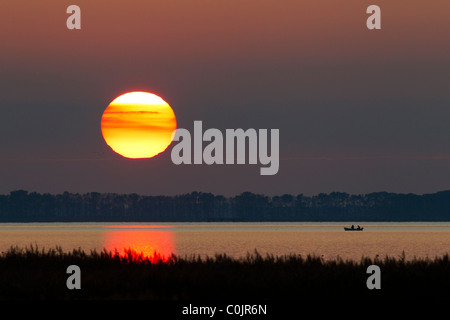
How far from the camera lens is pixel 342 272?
29891mm

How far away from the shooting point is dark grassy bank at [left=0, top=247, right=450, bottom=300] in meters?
26.5

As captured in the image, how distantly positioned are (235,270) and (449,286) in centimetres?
922

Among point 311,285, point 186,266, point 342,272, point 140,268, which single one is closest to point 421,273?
point 342,272

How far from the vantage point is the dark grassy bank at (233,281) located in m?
26.5

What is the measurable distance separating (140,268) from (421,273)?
12084 millimetres

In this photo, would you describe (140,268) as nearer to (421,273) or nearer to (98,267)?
(98,267)

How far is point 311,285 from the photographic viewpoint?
27859 millimetres

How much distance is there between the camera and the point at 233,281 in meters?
28.1
